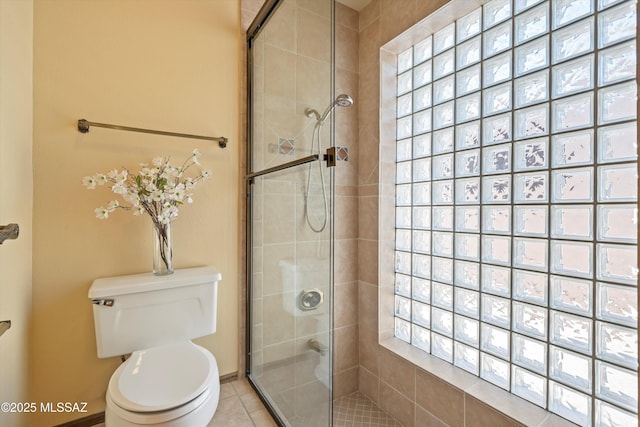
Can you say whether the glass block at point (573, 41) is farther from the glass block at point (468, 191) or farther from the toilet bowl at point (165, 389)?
the toilet bowl at point (165, 389)

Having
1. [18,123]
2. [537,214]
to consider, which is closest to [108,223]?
[18,123]

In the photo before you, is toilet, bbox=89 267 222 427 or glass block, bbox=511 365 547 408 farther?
glass block, bbox=511 365 547 408

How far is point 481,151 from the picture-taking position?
1.43 m

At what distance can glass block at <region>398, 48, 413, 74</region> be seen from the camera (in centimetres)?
183

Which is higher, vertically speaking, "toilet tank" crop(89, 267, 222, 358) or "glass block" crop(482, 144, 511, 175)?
"glass block" crop(482, 144, 511, 175)

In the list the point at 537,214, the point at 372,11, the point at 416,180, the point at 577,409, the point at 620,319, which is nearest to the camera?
the point at 620,319

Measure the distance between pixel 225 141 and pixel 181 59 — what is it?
19.1 inches

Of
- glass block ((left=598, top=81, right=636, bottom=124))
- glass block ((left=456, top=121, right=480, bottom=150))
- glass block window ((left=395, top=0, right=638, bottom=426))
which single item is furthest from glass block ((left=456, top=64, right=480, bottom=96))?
glass block ((left=598, top=81, right=636, bottom=124))

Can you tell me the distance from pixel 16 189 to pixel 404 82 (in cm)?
202

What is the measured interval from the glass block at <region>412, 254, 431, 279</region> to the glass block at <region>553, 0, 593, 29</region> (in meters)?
1.20

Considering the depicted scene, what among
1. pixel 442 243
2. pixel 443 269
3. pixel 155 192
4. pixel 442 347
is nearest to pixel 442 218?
pixel 442 243

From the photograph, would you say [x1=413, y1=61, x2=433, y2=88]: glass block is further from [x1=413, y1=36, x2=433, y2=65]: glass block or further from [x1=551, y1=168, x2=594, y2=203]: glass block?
[x1=551, y1=168, x2=594, y2=203]: glass block

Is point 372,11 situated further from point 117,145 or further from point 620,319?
point 620,319

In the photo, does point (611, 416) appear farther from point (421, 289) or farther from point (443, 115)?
point (443, 115)
